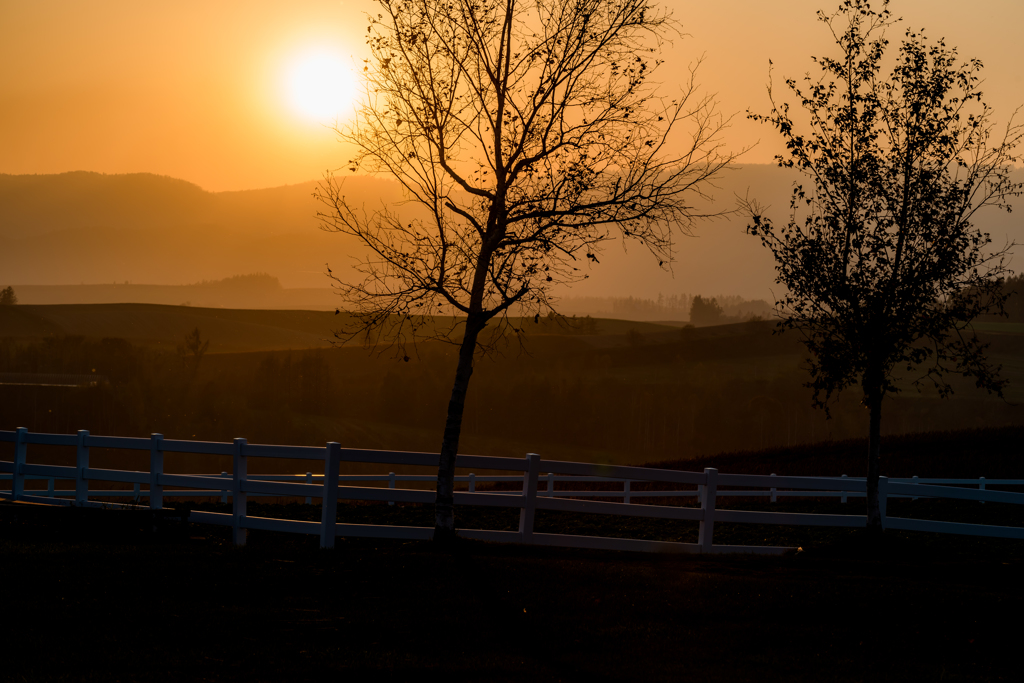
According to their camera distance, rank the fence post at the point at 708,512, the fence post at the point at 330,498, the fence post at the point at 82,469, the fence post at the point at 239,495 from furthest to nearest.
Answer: the fence post at the point at 82,469 → the fence post at the point at 708,512 → the fence post at the point at 239,495 → the fence post at the point at 330,498

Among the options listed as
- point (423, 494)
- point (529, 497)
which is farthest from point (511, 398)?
point (423, 494)

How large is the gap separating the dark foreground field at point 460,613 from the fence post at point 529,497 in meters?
0.58

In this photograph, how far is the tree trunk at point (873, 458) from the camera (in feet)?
→ 49.3

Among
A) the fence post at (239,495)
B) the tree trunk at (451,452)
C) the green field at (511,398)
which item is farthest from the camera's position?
the green field at (511,398)

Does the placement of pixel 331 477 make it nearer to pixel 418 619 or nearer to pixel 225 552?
pixel 225 552

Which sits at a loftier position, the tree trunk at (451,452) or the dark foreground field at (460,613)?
the tree trunk at (451,452)

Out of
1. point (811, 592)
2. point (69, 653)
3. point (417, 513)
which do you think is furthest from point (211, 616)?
point (417, 513)

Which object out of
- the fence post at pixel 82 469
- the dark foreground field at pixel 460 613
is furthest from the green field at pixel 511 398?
the dark foreground field at pixel 460 613

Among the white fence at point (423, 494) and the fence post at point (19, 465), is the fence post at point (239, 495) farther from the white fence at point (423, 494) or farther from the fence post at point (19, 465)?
the fence post at point (19, 465)

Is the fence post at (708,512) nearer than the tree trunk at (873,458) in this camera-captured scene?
Yes

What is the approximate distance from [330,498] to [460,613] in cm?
367

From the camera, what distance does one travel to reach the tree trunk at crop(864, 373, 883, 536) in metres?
15.0

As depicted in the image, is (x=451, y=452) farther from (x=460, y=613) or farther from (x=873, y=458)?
(x=873, y=458)

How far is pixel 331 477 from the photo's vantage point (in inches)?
451
